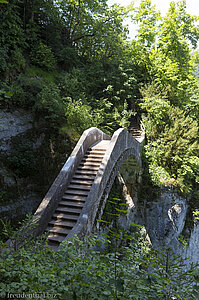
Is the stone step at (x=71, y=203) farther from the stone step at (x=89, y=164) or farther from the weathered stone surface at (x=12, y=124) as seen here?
the weathered stone surface at (x=12, y=124)

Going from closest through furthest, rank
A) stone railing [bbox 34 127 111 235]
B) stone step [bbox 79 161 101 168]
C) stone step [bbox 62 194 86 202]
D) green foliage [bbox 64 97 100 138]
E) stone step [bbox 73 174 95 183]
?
stone railing [bbox 34 127 111 235]
stone step [bbox 62 194 86 202]
stone step [bbox 73 174 95 183]
stone step [bbox 79 161 101 168]
green foliage [bbox 64 97 100 138]

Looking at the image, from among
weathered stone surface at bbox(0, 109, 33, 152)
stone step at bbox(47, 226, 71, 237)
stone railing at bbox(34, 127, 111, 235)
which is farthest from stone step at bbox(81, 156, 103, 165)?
weathered stone surface at bbox(0, 109, 33, 152)

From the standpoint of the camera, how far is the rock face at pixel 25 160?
7262 mm

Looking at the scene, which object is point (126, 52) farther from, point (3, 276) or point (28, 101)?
point (3, 276)

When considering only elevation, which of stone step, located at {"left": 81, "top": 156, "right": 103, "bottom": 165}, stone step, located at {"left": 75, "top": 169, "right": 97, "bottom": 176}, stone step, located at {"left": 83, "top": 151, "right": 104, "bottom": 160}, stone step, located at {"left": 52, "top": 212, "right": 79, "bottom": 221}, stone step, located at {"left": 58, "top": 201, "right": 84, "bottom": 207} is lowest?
stone step, located at {"left": 52, "top": 212, "right": 79, "bottom": 221}

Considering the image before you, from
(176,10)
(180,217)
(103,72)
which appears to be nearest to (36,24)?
(103,72)

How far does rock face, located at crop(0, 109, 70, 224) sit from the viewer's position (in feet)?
23.8

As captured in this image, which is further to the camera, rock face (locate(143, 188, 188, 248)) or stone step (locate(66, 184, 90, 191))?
rock face (locate(143, 188, 188, 248))

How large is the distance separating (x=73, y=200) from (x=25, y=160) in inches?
124

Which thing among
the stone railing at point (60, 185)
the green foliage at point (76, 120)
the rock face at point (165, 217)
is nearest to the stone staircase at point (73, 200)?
the stone railing at point (60, 185)

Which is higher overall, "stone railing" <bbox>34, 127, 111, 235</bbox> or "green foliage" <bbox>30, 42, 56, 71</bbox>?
"green foliage" <bbox>30, 42, 56, 71</bbox>

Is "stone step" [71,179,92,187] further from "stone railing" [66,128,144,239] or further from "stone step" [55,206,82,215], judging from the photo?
"stone step" [55,206,82,215]

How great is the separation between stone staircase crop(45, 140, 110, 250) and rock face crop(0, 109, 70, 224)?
1768 millimetres

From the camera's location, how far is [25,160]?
769cm
